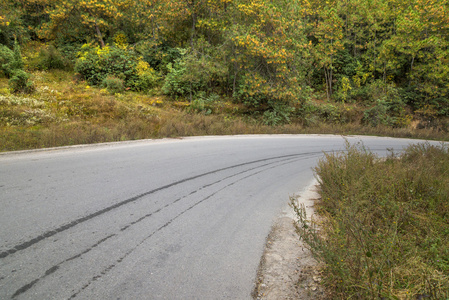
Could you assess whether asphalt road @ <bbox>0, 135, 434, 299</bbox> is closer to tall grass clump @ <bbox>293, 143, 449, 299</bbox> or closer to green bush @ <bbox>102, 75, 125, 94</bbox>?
tall grass clump @ <bbox>293, 143, 449, 299</bbox>

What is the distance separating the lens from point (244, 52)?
16562 mm

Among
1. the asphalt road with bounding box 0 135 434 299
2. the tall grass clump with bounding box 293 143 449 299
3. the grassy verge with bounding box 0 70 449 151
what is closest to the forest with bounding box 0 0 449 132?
the grassy verge with bounding box 0 70 449 151

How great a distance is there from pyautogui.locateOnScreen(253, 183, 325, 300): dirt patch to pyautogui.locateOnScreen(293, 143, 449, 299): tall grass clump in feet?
0.58

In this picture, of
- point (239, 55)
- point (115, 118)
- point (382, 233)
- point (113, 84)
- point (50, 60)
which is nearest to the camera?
point (382, 233)

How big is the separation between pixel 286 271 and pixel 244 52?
15.5m

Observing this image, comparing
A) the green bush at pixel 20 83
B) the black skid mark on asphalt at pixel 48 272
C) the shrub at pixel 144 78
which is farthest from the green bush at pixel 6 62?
the black skid mark on asphalt at pixel 48 272

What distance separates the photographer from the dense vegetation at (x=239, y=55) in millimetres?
15992

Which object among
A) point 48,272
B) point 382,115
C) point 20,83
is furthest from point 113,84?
point 382,115

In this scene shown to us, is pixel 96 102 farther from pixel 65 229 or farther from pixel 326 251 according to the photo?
pixel 326 251

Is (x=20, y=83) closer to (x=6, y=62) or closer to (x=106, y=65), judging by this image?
(x=6, y=62)

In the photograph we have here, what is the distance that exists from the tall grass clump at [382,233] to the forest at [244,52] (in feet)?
39.6

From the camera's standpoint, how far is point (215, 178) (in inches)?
247

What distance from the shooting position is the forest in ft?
53.1

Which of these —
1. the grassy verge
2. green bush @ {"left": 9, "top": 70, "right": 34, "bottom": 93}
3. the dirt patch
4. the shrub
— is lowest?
the dirt patch
